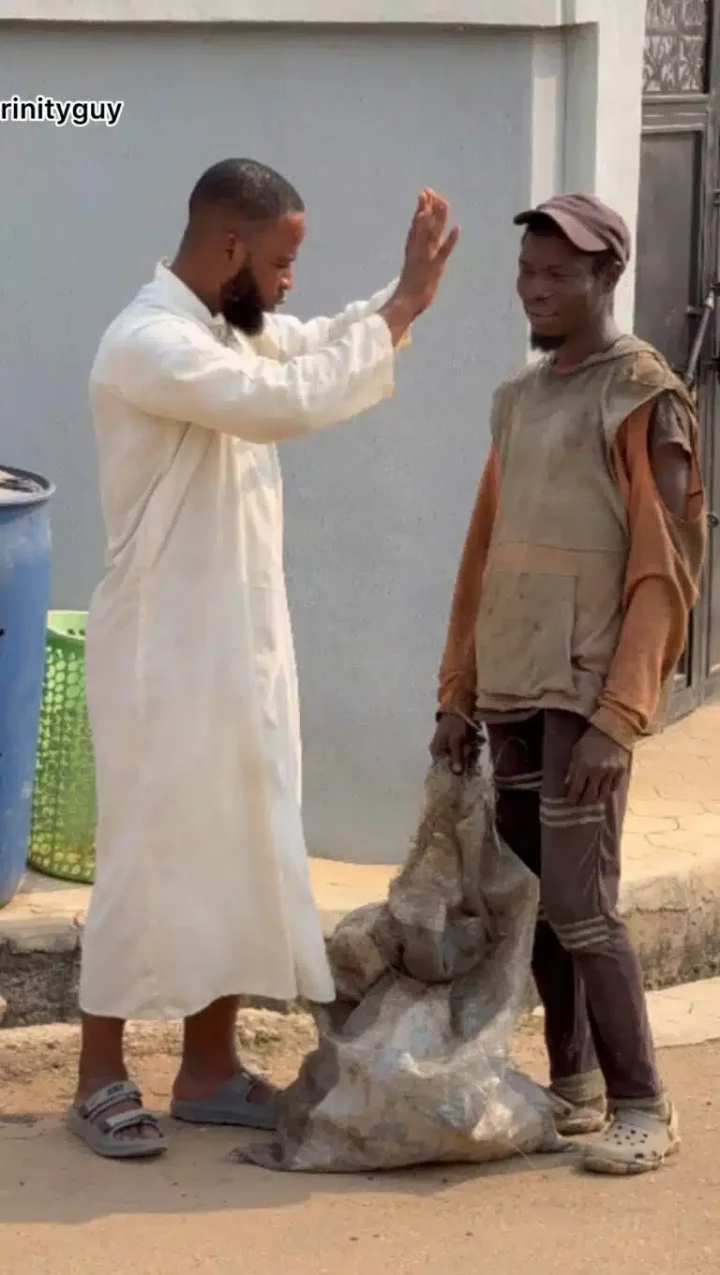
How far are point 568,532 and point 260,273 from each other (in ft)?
2.48

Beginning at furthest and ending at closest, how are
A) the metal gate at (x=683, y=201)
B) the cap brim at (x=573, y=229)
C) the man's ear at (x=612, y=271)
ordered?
the metal gate at (x=683, y=201), the man's ear at (x=612, y=271), the cap brim at (x=573, y=229)

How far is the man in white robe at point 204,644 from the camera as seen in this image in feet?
14.7

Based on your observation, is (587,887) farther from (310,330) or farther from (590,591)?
(310,330)

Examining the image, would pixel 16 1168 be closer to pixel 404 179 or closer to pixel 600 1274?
pixel 600 1274

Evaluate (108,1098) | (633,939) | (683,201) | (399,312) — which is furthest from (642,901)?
(683,201)

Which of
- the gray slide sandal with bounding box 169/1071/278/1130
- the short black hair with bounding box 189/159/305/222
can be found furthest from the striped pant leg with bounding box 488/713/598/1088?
the short black hair with bounding box 189/159/305/222

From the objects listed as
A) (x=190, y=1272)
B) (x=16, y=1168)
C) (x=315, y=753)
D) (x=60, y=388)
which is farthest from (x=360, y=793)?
(x=190, y=1272)

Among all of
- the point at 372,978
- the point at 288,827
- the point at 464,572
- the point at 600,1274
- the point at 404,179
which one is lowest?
the point at 600,1274

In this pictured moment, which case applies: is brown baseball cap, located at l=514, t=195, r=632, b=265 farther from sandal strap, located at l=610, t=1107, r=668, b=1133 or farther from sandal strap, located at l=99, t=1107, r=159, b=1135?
sandal strap, located at l=99, t=1107, r=159, b=1135

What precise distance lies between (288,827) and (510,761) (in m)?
0.45

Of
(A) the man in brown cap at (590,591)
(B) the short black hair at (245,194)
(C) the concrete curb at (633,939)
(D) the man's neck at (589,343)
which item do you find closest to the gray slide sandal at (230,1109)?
(C) the concrete curb at (633,939)

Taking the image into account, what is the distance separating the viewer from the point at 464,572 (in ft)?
15.8

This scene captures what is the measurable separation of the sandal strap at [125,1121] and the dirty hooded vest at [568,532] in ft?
3.55

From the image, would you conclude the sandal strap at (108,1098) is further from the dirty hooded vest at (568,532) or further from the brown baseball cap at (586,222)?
the brown baseball cap at (586,222)
